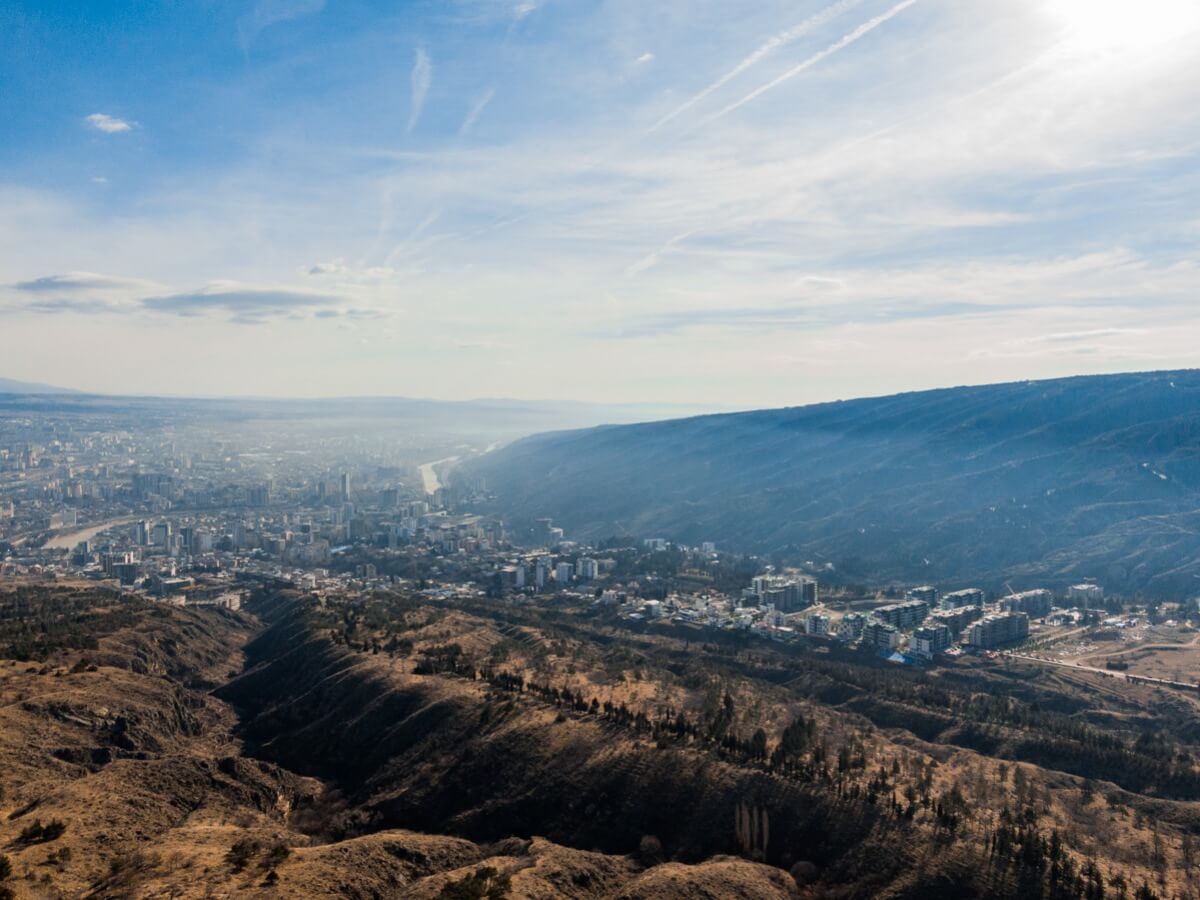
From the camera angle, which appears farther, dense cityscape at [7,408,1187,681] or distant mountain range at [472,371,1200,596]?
distant mountain range at [472,371,1200,596]

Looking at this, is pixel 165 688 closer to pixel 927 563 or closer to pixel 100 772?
pixel 100 772

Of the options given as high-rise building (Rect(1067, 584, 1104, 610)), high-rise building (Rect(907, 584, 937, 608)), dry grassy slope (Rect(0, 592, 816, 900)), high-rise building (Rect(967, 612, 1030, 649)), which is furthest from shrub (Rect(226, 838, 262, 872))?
high-rise building (Rect(1067, 584, 1104, 610))

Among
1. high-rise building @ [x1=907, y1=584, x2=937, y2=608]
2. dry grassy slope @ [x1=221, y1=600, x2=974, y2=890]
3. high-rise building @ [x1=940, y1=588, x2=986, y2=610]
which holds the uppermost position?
dry grassy slope @ [x1=221, y1=600, x2=974, y2=890]

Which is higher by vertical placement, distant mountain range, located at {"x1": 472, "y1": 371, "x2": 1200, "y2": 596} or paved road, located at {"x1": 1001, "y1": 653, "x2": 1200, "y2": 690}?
distant mountain range, located at {"x1": 472, "y1": 371, "x2": 1200, "y2": 596}

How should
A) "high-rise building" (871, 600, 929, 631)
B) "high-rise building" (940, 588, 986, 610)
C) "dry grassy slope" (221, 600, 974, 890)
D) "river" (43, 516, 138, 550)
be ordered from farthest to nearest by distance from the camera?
1. "river" (43, 516, 138, 550)
2. "high-rise building" (940, 588, 986, 610)
3. "high-rise building" (871, 600, 929, 631)
4. "dry grassy slope" (221, 600, 974, 890)

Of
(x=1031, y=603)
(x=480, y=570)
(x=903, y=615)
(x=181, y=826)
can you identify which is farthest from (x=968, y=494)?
(x=181, y=826)

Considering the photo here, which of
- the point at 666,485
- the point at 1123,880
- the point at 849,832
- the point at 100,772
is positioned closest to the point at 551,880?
the point at 849,832

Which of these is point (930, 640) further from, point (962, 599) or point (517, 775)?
point (517, 775)

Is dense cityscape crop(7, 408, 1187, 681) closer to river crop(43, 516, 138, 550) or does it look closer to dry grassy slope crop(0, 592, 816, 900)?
river crop(43, 516, 138, 550)

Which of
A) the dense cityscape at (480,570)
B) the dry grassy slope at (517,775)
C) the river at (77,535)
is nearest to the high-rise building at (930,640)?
the dense cityscape at (480,570)
